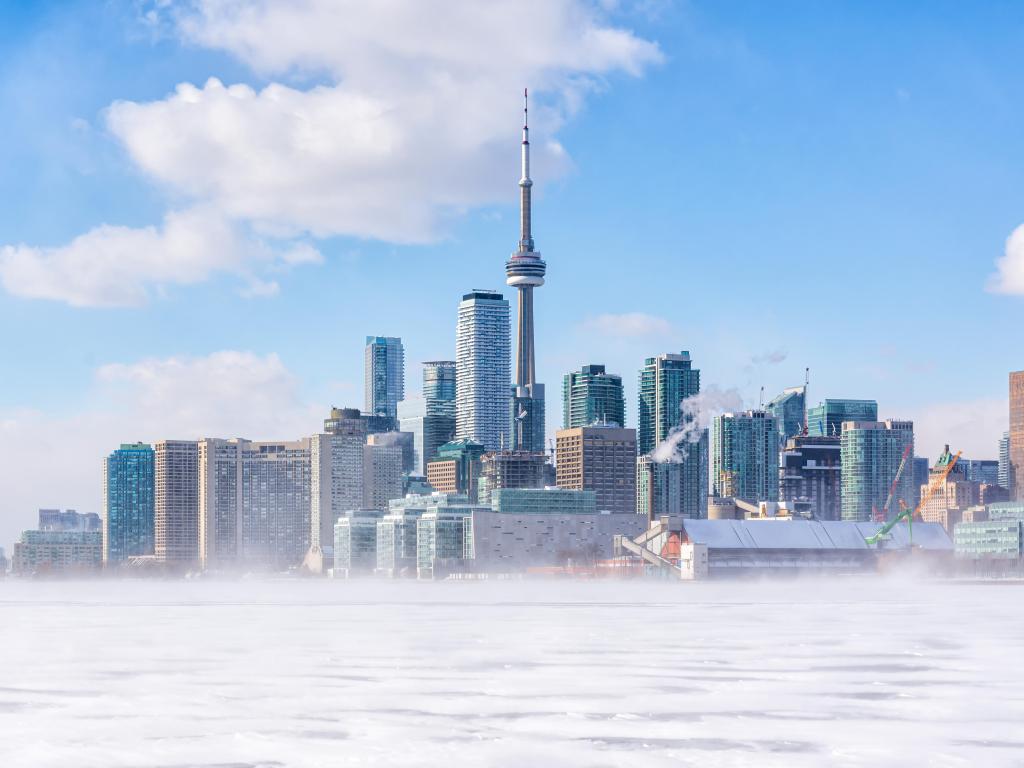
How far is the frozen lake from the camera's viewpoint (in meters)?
47.7

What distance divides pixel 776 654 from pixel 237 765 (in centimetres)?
4553

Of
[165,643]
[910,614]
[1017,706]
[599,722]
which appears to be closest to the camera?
[599,722]

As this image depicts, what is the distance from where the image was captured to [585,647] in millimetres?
90438

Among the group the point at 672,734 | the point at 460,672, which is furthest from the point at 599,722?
the point at 460,672

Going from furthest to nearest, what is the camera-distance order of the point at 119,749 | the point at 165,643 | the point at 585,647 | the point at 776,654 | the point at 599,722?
the point at 165,643 → the point at 585,647 → the point at 776,654 → the point at 599,722 → the point at 119,749

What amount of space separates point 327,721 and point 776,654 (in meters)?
36.7

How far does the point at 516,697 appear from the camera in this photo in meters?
61.4

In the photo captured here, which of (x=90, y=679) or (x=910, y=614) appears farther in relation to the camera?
(x=910, y=614)

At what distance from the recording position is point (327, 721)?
54625mm

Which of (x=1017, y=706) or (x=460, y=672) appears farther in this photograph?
(x=460, y=672)

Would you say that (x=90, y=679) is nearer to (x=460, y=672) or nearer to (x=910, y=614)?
(x=460, y=672)

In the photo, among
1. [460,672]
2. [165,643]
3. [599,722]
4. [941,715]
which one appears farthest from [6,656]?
[941,715]

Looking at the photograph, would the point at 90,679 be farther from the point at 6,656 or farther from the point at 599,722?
the point at 599,722

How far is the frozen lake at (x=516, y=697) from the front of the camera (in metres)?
47.7
